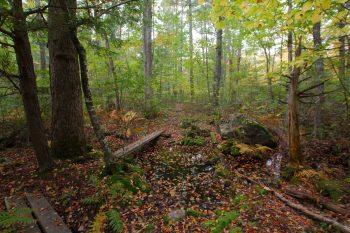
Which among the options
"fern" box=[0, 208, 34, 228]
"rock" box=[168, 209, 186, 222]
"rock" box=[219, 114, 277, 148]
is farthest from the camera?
"rock" box=[219, 114, 277, 148]

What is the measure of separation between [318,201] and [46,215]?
18.2 feet

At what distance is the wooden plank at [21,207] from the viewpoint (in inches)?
134

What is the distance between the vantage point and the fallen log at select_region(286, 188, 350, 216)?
4.16 meters

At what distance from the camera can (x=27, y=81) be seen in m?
4.59

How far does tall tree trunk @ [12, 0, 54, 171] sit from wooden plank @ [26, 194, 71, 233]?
1061mm

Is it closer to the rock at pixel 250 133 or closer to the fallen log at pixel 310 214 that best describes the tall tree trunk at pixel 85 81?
the fallen log at pixel 310 214

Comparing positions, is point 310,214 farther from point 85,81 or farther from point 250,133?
point 85,81

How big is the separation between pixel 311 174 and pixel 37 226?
6.22 metres

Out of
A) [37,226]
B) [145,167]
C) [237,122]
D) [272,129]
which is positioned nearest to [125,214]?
[37,226]

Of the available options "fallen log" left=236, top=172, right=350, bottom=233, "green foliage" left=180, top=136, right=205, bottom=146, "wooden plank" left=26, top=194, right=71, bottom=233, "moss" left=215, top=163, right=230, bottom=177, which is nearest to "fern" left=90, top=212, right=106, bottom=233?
"wooden plank" left=26, top=194, right=71, bottom=233

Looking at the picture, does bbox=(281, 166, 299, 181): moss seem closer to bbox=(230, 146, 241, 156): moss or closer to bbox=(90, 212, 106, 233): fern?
bbox=(230, 146, 241, 156): moss

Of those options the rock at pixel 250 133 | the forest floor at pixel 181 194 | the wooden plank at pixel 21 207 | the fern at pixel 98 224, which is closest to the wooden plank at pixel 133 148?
the forest floor at pixel 181 194

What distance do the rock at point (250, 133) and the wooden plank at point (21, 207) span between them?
6.78m

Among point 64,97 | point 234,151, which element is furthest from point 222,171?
point 64,97
